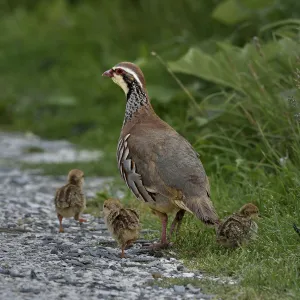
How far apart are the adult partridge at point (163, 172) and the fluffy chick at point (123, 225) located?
265mm

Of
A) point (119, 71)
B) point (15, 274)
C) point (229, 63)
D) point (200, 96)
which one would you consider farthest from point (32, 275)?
point (200, 96)

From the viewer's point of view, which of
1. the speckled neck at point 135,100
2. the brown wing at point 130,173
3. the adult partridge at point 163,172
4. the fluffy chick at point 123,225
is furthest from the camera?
the speckled neck at point 135,100

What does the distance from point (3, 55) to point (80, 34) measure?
5.60 ft

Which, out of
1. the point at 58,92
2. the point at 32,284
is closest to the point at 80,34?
the point at 58,92

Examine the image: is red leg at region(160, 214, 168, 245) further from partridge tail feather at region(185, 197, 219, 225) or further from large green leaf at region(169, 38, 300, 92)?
large green leaf at region(169, 38, 300, 92)

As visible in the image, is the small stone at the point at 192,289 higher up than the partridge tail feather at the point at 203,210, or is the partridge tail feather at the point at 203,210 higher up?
the partridge tail feather at the point at 203,210

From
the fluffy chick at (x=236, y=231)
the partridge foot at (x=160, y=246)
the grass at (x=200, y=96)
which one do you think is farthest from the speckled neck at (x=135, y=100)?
the fluffy chick at (x=236, y=231)

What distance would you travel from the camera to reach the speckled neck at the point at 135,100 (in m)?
7.78

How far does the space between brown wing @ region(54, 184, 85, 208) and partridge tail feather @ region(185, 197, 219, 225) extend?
1669mm

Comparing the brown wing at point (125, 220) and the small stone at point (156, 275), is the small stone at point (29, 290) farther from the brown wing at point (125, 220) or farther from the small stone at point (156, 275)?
the brown wing at point (125, 220)

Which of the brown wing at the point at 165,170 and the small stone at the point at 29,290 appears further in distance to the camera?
the brown wing at the point at 165,170

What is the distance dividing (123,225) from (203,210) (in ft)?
2.08

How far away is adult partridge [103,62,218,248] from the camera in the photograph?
21.6ft

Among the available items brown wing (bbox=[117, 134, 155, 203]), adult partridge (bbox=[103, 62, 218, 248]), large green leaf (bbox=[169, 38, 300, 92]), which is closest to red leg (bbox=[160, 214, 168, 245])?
adult partridge (bbox=[103, 62, 218, 248])
